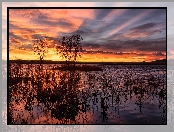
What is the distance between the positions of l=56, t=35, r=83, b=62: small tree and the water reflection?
8.3 inches

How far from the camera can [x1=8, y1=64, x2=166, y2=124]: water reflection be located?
3.76 metres

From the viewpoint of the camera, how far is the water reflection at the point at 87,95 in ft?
12.3

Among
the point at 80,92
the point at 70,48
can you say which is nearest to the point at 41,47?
the point at 70,48

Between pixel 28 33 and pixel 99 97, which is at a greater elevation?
pixel 28 33

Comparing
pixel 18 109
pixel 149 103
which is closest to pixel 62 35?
pixel 18 109

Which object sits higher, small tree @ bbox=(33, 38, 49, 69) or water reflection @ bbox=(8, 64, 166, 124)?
small tree @ bbox=(33, 38, 49, 69)

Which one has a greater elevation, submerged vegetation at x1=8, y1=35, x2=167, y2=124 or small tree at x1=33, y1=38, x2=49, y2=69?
small tree at x1=33, y1=38, x2=49, y2=69

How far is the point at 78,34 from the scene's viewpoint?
3.71 meters

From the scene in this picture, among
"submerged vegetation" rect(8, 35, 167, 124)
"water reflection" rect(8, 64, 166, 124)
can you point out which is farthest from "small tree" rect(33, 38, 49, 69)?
"water reflection" rect(8, 64, 166, 124)

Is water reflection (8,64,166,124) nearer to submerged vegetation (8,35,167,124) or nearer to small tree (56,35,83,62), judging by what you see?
submerged vegetation (8,35,167,124)

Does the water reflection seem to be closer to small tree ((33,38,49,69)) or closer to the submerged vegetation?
the submerged vegetation

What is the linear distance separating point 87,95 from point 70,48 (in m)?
0.68

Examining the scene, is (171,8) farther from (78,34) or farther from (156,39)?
(78,34)

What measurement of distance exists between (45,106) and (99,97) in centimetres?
75
